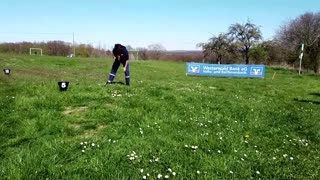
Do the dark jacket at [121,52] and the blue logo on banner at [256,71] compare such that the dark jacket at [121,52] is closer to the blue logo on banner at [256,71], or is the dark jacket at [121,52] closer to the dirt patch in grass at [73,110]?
the dirt patch in grass at [73,110]

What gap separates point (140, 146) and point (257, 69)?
23.8 m

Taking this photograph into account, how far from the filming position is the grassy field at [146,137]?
5285 millimetres

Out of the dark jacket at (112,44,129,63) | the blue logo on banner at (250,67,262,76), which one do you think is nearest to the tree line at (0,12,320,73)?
the blue logo on banner at (250,67,262,76)

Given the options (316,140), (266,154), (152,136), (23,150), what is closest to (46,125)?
(23,150)

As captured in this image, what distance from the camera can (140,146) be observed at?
239 inches

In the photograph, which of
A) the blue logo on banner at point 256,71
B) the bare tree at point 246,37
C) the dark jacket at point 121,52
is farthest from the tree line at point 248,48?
the dark jacket at point 121,52

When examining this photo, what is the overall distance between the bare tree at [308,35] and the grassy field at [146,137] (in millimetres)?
39860

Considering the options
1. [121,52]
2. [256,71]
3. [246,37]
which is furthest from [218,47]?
[121,52]

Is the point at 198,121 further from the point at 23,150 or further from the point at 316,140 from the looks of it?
the point at 23,150

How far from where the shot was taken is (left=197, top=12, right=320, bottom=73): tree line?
46.6m

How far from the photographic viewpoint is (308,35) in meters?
46.1

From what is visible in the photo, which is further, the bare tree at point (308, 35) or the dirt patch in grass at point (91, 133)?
the bare tree at point (308, 35)

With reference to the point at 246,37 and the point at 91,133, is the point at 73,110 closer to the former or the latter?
the point at 91,133

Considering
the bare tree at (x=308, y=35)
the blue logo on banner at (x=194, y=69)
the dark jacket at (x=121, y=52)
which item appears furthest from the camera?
the bare tree at (x=308, y=35)
